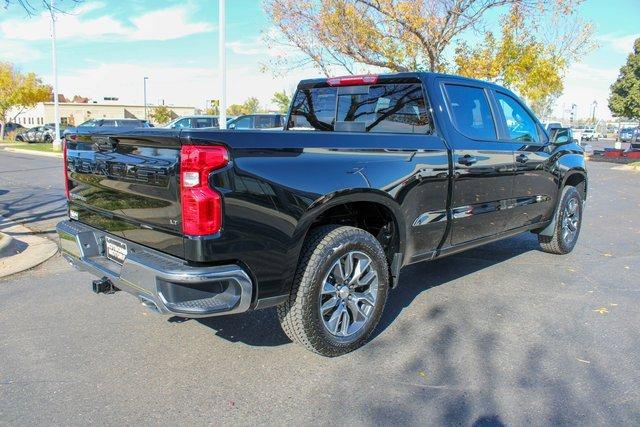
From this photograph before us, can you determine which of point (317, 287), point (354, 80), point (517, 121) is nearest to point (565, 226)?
point (517, 121)

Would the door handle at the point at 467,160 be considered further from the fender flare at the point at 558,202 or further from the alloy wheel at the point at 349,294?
the fender flare at the point at 558,202

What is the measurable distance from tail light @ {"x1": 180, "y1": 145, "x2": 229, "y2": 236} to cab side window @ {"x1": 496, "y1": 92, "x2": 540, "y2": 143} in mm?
3292

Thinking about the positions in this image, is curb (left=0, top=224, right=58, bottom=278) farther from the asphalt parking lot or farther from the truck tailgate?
the truck tailgate

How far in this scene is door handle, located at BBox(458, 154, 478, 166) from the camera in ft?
14.4

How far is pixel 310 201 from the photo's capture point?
3225 mm

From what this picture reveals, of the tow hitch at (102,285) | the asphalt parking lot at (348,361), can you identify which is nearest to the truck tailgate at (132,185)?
the tow hitch at (102,285)

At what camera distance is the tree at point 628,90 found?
28.6m

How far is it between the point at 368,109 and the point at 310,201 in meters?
1.76

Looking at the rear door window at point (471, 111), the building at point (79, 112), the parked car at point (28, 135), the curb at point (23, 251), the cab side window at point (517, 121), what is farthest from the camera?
the building at point (79, 112)

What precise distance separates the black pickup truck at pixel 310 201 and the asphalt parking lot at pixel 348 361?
0.43m

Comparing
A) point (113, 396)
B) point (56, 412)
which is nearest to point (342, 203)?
→ point (113, 396)

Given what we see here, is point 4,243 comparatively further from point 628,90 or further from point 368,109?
point 628,90

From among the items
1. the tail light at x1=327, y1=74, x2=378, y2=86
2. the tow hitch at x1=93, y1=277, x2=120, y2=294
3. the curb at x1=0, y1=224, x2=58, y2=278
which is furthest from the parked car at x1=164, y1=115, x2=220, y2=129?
the tow hitch at x1=93, y1=277, x2=120, y2=294

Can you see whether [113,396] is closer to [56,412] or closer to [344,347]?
[56,412]
